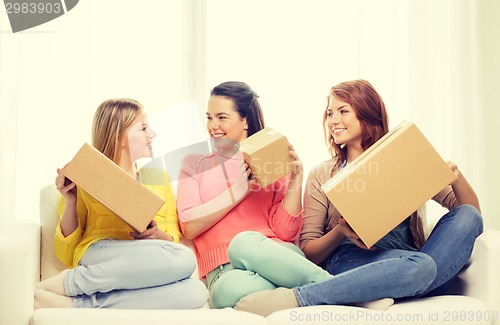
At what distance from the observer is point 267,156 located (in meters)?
1.93

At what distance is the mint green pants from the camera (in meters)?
1.79

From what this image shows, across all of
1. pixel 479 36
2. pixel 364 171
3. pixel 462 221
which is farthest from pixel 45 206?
pixel 479 36

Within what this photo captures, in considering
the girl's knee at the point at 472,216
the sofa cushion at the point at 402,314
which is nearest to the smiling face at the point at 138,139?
the sofa cushion at the point at 402,314

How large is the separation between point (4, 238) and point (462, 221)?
3.90ft

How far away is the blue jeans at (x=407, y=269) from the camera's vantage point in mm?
1733

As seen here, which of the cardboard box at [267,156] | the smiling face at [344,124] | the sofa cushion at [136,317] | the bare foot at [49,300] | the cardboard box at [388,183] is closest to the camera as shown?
the sofa cushion at [136,317]

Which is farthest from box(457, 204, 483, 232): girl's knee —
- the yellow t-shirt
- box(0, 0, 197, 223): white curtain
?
box(0, 0, 197, 223): white curtain

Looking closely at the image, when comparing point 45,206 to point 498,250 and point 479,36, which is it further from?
point 479,36

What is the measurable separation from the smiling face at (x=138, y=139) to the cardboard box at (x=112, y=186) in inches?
10.1

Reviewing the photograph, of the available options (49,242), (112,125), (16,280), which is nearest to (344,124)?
(112,125)

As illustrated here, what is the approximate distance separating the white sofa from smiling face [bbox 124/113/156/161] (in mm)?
357

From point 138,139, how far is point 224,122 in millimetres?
277

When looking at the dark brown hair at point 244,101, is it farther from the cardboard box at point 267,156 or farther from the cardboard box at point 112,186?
the cardboard box at point 112,186

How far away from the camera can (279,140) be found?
194cm
